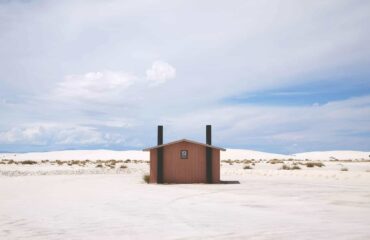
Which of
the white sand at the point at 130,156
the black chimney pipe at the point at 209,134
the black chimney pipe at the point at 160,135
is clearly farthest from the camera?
the white sand at the point at 130,156

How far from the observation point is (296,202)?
59.4 feet

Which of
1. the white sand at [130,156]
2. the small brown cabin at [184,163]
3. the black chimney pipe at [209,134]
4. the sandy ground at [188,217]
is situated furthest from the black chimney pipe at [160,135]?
the white sand at [130,156]

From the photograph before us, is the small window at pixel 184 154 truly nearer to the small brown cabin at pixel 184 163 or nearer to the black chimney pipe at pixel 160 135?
the small brown cabin at pixel 184 163

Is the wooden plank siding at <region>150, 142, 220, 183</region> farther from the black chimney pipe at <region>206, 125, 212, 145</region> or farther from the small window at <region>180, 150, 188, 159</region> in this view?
the black chimney pipe at <region>206, 125, 212, 145</region>

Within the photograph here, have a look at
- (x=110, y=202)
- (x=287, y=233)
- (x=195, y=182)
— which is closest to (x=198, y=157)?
(x=195, y=182)

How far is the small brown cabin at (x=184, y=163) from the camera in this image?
31656mm

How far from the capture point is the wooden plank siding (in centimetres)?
3167

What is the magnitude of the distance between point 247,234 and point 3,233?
5867 millimetres

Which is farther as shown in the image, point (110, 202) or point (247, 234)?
point (110, 202)

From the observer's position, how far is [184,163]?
104 feet

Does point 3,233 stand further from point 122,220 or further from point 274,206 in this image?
point 274,206

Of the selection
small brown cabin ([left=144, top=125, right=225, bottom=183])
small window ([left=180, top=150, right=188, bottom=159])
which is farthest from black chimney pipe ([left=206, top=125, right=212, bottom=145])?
small window ([left=180, top=150, right=188, bottom=159])

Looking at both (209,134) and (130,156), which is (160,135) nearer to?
(209,134)

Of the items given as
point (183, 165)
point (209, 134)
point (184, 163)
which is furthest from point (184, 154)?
point (209, 134)
